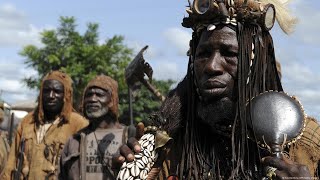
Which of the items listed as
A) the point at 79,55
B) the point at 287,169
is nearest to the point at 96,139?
the point at 287,169

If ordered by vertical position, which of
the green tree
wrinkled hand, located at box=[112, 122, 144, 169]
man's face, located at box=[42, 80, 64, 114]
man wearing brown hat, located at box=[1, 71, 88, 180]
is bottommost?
wrinkled hand, located at box=[112, 122, 144, 169]

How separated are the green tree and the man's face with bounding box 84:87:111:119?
81.2 ft

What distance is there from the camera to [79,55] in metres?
34.2

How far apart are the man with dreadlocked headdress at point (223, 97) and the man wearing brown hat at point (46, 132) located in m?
5.07

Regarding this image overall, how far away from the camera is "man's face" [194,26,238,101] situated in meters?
3.05

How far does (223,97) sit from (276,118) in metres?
0.34

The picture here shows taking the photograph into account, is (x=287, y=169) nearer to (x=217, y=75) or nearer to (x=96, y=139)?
(x=217, y=75)

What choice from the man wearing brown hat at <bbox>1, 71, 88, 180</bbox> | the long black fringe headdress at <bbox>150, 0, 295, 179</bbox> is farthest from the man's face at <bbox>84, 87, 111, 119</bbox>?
the long black fringe headdress at <bbox>150, 0, 295, 179</bbox>

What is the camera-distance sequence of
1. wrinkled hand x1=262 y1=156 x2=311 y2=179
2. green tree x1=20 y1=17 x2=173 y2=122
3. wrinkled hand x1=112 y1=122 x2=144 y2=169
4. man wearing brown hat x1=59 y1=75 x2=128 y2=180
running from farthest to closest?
green tree x1=20 y1=17 x2=173 y2=122, man wearing brown hat x1=59 y1=75 x2=128 y2=180, wrinkled hand x1=112 y1=122 x2=144 y2=169, wrinkled hand x1=262 y1=156 x2=311 y2=179

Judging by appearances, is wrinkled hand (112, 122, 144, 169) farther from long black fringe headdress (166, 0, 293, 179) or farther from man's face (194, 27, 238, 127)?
man's face (194, 27, 238, 127)

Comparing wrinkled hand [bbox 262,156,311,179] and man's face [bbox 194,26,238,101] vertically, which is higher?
man's face [bbox 194,26,238,101]

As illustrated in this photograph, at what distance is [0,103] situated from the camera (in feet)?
34.2

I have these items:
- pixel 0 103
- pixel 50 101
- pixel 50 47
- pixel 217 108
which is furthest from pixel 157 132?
pixel 50 47

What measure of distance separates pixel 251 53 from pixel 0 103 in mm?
→ 7842
